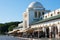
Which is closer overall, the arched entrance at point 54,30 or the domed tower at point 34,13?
the arched entrance at point 54,30

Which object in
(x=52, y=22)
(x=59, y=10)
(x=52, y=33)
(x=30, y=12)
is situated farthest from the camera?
(x=30, y=12)

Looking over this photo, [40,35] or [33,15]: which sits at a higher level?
[33,15]

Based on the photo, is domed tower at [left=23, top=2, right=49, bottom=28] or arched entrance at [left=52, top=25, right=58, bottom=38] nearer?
arched entrance at [left=52, top=25, right=58, bottom=38]

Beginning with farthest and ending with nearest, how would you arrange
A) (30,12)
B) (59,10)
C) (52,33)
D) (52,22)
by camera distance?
(30,12) < (59,10) < (52,22) < (52,33)

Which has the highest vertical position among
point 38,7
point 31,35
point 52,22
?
point 38,7

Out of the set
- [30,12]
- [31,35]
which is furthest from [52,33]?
[30,12]

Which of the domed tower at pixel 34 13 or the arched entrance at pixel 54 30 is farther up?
the domed tower at pixel 34 13

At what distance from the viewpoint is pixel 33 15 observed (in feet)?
243

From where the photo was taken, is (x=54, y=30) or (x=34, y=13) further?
(x=34, y=13)

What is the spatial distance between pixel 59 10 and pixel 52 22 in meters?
7.24

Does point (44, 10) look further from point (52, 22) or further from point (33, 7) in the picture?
point (52, 22)

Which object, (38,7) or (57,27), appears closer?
(57,27)

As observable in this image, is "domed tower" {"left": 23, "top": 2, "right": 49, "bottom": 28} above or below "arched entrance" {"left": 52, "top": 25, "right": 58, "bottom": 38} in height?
above

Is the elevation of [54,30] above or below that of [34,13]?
→ below
